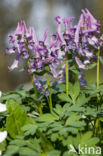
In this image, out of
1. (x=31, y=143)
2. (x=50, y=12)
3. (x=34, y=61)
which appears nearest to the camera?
(x=31, y=143)

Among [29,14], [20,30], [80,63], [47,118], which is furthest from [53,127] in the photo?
[29,14]

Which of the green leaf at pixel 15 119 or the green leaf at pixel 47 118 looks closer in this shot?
the green leaf at pixel 47 118

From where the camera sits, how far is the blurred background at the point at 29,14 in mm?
3771

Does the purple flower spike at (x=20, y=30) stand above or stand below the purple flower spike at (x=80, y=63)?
above

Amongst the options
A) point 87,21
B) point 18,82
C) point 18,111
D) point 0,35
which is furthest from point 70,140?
point 0,35

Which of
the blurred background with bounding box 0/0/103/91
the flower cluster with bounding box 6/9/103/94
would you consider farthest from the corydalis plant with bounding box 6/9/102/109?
the blurred background with bounding box 0/0/103/91

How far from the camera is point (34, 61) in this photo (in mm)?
910

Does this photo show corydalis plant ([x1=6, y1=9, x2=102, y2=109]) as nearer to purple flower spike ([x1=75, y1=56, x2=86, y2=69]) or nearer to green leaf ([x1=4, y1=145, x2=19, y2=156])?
purple flower spike ([x1=75, y1=56, x2=86, y2=69])

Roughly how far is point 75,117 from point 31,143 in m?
0.16

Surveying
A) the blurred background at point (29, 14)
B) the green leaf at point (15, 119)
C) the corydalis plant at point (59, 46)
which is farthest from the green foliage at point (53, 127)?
the blurred background at point (29, 14)

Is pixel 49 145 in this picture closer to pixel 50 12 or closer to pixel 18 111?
pixel 18 111

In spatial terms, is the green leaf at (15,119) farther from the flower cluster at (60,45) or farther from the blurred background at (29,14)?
the blurred background at (29,14)

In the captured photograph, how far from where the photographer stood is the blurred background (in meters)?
3.77

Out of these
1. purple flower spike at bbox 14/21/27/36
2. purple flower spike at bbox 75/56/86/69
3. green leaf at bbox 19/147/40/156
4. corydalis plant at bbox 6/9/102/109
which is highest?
purple flower spike at bbox 14/21/27/36
